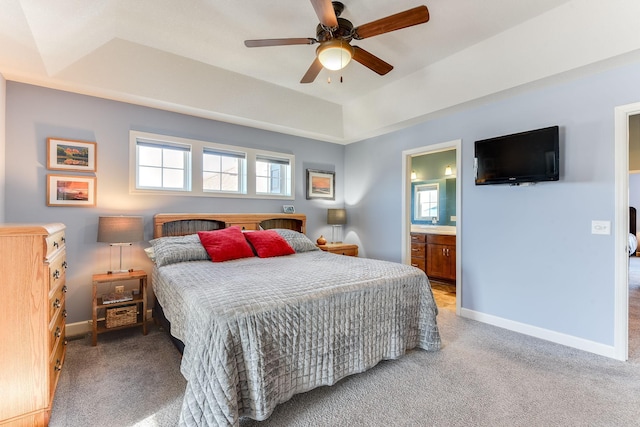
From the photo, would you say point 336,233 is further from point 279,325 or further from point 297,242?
point 279,325

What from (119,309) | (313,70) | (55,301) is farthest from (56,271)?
(313,70)

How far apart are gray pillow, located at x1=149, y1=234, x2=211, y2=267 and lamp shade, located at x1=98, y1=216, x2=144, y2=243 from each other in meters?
0.23

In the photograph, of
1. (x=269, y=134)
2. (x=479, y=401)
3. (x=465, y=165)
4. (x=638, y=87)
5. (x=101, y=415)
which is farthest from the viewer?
(x=269, y=134)

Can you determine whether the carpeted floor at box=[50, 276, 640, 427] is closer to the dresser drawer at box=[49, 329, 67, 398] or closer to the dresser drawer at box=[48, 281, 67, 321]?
the dresser drawer at box=[49, 329, 67, 398]

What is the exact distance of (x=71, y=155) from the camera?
3000 millimetres

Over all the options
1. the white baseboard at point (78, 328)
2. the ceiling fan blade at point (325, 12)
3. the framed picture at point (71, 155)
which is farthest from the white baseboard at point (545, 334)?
the framed picture at point (71, 155)

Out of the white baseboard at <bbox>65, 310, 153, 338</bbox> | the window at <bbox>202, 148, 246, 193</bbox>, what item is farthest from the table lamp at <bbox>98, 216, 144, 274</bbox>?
the window at <bbox>202, 148, 246, 193</bbox>

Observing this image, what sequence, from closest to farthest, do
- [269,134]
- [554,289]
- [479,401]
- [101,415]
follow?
[101,415]
[479,401]
[554,289]
[269,134]

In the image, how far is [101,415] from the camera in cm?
180

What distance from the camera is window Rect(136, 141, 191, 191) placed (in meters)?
3.49

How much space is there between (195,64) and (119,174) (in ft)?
4.86

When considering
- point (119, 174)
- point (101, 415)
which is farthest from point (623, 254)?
point (119, 174)

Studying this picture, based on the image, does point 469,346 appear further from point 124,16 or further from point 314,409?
point 124,16

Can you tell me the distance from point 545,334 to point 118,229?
4349 millimetres
